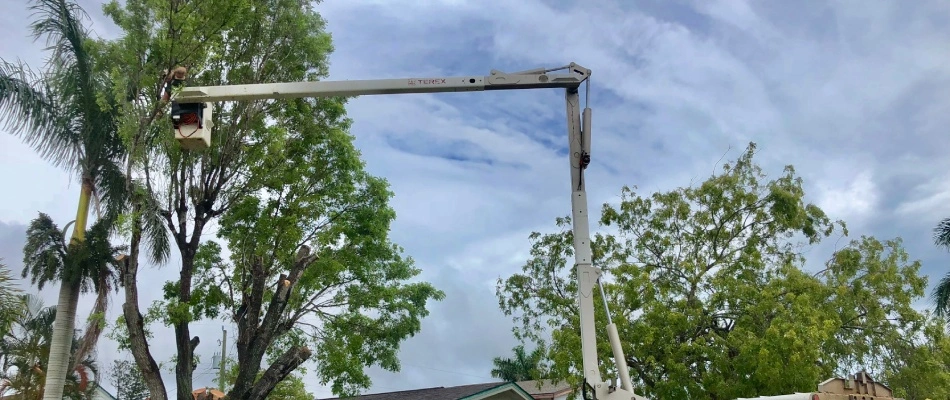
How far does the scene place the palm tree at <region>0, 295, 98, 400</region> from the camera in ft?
77.4

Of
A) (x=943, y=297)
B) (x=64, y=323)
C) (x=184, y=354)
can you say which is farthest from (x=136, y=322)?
(x=943, y=297)

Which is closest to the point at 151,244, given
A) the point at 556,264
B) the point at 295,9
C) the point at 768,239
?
the point at 295,9

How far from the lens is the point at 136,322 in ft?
60.0

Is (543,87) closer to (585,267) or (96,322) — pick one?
(585,267)

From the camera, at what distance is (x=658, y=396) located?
20.3 metres

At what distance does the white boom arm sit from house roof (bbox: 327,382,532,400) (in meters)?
14.8

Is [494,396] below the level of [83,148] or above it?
below

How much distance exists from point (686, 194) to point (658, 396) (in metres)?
6.25

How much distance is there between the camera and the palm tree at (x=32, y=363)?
928 inches

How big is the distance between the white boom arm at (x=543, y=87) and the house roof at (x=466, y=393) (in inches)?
581

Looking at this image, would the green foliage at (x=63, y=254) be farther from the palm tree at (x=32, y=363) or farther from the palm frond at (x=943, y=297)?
the palm frond at (x=943, y=297)

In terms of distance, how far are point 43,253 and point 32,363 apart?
6.12m

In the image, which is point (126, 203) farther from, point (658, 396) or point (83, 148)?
point (658, 396)

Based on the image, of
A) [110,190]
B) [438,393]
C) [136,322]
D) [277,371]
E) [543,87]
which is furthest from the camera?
[438,393]
